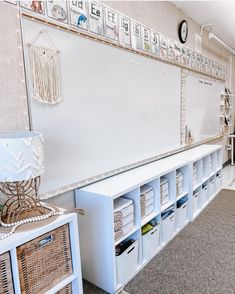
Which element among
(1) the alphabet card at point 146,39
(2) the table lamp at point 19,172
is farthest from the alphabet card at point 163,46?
(2) the table lamp at point 19,172

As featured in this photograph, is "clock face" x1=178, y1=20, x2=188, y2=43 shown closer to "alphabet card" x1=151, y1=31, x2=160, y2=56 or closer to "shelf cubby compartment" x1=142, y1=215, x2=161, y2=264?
"alphabet card" x1=151, y1=31, x2=160, y2=56

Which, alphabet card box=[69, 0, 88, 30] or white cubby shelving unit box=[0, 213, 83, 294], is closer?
white cubby shelving unit box=[0, 213, 83, 294]

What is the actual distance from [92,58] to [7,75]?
701 mm

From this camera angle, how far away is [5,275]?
95 centimetres

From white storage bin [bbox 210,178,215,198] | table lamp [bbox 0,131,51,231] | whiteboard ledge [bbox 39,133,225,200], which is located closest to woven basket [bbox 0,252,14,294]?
table lamp [bbox 0,131,51,231]

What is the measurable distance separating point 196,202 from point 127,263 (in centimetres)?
148

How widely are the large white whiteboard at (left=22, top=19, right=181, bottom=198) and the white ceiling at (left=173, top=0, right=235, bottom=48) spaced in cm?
99

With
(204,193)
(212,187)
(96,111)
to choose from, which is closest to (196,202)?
(204,193)

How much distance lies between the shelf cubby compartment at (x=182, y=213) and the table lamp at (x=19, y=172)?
1621mm

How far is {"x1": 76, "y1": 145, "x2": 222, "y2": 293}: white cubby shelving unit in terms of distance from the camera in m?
1.62

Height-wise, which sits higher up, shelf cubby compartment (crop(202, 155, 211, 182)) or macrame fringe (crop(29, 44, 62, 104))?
macrame fringe (crop(29, 44, 62, 104))

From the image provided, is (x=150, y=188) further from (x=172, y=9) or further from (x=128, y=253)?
(x=172, y=9)

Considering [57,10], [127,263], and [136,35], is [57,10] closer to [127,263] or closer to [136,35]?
[136,35]

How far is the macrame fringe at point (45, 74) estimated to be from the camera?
1.41 m
